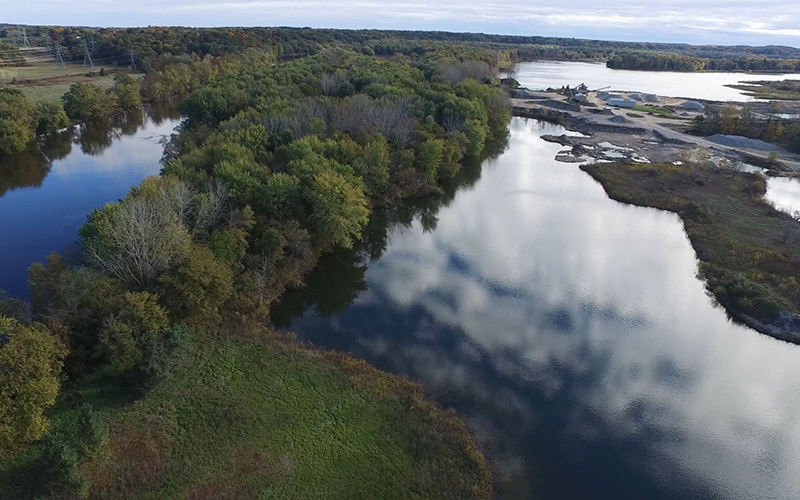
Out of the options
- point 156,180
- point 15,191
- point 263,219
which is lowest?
point 15,191

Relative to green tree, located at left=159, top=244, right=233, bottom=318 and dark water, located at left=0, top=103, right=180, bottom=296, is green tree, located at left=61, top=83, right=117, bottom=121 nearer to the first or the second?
dark water, located at left=0, top=103, right=180, bottom=296

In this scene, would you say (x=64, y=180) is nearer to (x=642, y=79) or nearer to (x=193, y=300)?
(x=193, y=300)

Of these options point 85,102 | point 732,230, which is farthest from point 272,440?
point 85,102

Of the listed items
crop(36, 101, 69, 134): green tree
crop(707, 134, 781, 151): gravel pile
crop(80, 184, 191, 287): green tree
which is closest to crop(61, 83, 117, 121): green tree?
crop(36, 101, 69, 134): green tree

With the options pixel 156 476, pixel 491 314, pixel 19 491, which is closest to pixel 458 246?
pixel 491 314

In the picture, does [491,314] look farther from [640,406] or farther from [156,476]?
[156,476]

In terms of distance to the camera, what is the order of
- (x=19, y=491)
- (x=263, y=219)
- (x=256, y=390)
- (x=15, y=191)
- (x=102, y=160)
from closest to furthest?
(x=19, y=491) → (x=256, y=390) → (x=263, y=219) → (x=15, y=191) → (x=102, y=160)

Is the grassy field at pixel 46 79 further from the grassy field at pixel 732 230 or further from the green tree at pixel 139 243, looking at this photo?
the grassy field at pixel 732 230
